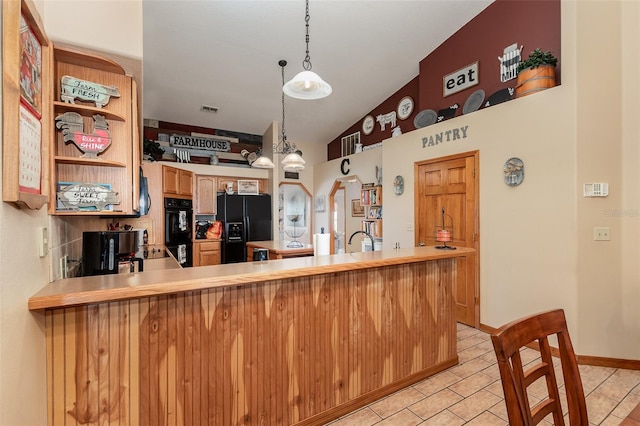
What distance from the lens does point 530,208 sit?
3.13 m

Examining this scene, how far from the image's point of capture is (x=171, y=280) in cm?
142

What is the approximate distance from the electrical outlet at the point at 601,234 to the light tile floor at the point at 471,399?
1.14 metres

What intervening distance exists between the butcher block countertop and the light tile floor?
1.03 metres

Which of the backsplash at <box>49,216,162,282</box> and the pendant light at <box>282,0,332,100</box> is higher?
the pendant light at <box>282,0,332,100</box>

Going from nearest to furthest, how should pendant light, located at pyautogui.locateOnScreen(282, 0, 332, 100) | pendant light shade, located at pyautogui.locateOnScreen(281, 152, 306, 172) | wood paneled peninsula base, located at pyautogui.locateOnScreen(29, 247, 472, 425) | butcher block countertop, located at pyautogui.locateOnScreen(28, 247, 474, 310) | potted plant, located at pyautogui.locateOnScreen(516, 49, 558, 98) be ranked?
butcher block countertop, located at pyautogui.locateOnScreen(28, 247, 474, 310)
wood paneled peninsula base, located at pyautogui.locateOnScreen(29, 247, 472, 425)
pendant light, located at pyautogui.locateOnScreen(282, 0, 332, 100)
potted plant, located at pyautogui.locateOnScreen(516, 49, 558, 98)
pendant light shade, located at pyautogui.locateOnScreen(281, 152, 306, 172)

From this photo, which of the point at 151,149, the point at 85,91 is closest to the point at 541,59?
the point at 85,91

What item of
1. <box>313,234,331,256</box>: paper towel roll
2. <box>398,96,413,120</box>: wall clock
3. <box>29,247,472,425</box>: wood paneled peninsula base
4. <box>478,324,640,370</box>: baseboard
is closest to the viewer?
<box>29,247,472,425</box>: wood paneled peninsula base

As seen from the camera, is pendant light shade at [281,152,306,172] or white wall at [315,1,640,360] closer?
white wall at [315,1,640,360]

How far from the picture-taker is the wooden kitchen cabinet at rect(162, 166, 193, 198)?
16.6ft

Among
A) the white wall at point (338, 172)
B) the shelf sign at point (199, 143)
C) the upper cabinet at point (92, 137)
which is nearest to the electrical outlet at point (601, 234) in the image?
the white wall at point (338, 172)

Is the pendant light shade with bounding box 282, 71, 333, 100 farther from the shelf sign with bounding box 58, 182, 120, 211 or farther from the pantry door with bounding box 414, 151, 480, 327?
the pantry door with bounding box 414, 151, 480, 327

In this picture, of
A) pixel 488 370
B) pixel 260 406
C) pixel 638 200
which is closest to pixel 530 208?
pixel 638 200

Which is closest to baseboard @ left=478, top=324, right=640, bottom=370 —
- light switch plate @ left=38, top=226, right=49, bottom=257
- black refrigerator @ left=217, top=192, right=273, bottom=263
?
light switch plate @ left=38, top=226, right=49, bottom=257

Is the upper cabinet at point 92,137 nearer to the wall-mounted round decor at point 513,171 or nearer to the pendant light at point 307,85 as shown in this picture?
the pendant light at point 307,85
